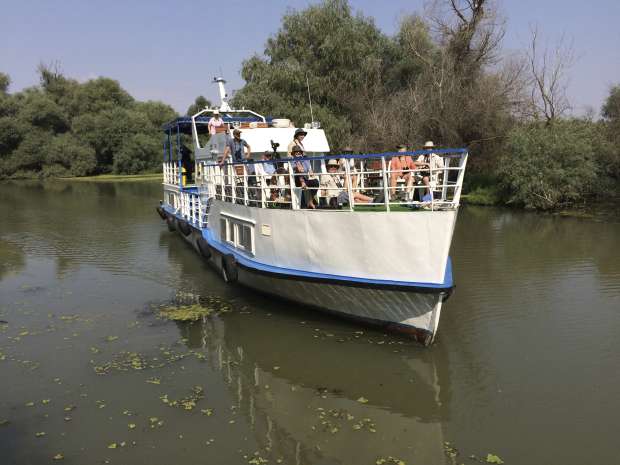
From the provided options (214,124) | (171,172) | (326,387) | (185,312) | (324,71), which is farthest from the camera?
(324,71)

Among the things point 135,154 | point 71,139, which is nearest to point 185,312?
point 135,154

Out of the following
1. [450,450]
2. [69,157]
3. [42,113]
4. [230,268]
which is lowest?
[450,450]

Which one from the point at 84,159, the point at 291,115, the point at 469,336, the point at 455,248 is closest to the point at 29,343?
the point at 469,336

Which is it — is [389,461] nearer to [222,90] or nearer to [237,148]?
[237,148]

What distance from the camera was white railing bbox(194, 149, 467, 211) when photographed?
7938 mm

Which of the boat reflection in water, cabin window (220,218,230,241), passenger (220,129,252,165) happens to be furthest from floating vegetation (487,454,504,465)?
cabin window (220,218,230,241)

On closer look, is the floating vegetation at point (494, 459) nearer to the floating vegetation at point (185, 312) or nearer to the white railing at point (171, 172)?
the floating vegetation at point (185, 312)

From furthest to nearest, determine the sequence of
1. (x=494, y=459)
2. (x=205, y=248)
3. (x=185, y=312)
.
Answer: (x=205, y=248) → (x=185, y=312) → (x=494, y=459)

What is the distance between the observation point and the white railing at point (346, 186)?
7.94 meters

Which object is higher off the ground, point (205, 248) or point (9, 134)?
point (9, 134)

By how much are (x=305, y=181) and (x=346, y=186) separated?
78 cm

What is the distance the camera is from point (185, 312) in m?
10.6

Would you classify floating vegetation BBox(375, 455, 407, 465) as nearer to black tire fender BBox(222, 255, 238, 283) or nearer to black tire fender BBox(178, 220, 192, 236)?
black tire fender BBox(222, 255, 238, 283)

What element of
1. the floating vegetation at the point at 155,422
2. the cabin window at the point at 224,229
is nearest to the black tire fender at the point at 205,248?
the cabin window at the point at 224,229
